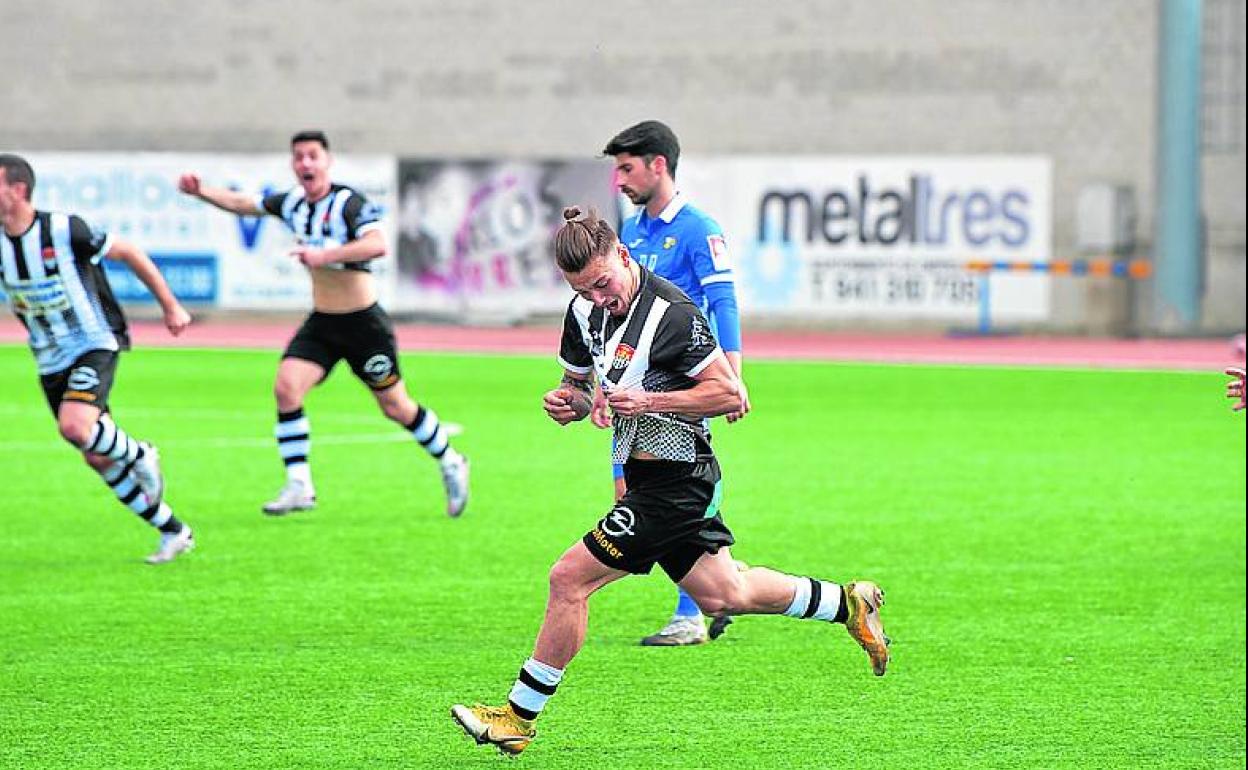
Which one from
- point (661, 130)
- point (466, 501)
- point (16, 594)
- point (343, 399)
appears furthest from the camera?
point (343, 399)

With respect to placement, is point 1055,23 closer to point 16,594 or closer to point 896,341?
point 896,341

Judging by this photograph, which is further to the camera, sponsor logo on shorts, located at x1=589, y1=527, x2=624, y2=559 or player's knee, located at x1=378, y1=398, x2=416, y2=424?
player's knee, located at x1=378, y1=398, x2=416, y2=424

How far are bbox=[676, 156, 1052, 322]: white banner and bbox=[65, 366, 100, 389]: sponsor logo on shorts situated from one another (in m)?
23.9

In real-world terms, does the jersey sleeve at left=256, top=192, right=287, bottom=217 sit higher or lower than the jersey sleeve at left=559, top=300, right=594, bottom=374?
higher

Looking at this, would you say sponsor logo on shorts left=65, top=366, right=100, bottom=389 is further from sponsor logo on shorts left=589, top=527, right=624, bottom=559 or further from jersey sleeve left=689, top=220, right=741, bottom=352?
sponsor logo on shorts left=589, top=527, right=624, bottom=559

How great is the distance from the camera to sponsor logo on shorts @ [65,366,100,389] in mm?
11336

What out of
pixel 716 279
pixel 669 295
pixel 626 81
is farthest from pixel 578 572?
pixel 626 81

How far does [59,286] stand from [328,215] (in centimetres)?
233

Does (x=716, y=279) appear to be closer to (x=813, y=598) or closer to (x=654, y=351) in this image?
(x=813, y=598)

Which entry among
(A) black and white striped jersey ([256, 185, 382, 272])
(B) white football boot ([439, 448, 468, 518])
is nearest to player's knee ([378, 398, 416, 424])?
(B) white football boot ([439, 448, 468, 518])

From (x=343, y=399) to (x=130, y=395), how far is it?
87.1 inches

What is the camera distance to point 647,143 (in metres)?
8.66

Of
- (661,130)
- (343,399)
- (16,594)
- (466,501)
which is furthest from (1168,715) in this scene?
(343,399)

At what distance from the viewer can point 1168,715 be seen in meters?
8.03
